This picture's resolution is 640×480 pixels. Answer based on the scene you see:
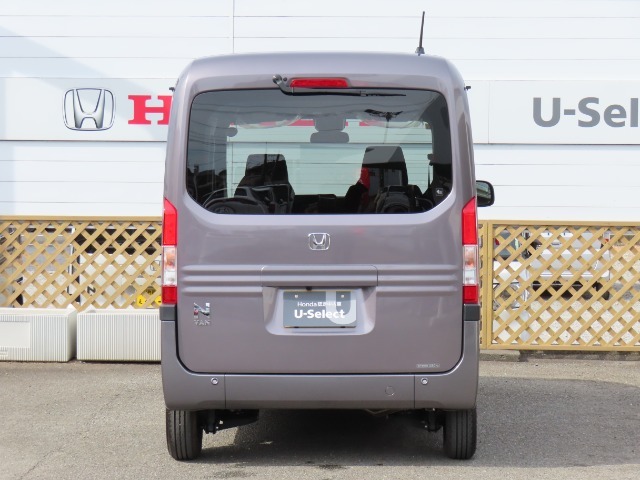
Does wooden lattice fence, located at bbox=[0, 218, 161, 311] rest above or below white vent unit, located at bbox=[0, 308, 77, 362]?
above

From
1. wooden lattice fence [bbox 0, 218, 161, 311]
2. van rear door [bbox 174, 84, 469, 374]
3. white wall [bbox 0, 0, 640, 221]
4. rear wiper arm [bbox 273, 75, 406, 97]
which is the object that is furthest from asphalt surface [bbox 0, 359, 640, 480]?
white wall [bbox 0, 0, 640, 221]

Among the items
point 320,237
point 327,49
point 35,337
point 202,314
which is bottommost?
point 35,337

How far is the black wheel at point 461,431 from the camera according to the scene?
206 inches

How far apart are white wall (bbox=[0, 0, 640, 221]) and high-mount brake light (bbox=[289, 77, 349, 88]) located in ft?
21.8

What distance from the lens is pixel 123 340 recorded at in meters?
8.46

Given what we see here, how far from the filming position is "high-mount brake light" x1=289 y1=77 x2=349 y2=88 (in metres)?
4.94

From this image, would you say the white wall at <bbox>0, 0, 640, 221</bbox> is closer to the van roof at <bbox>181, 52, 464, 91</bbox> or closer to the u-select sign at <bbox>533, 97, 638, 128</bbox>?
the u-select sign at <bbox>533, 97, 638, 128</bbox>

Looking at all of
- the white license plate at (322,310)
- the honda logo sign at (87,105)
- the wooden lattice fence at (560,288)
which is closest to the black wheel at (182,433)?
the white license plate at (322,310)

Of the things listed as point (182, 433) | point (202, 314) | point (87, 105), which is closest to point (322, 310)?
point (202, 314)

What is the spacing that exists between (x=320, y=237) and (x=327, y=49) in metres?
6.87

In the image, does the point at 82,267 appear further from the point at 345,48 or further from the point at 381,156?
the point at 381,156

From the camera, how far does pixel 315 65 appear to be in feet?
16.2

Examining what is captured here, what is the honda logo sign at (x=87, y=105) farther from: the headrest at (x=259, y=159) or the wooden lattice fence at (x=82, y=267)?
the headrest at (x=259, y=159)

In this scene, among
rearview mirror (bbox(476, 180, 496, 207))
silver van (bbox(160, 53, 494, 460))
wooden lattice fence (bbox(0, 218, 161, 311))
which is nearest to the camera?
silver van (bbox(160, 53, 494, 460))
